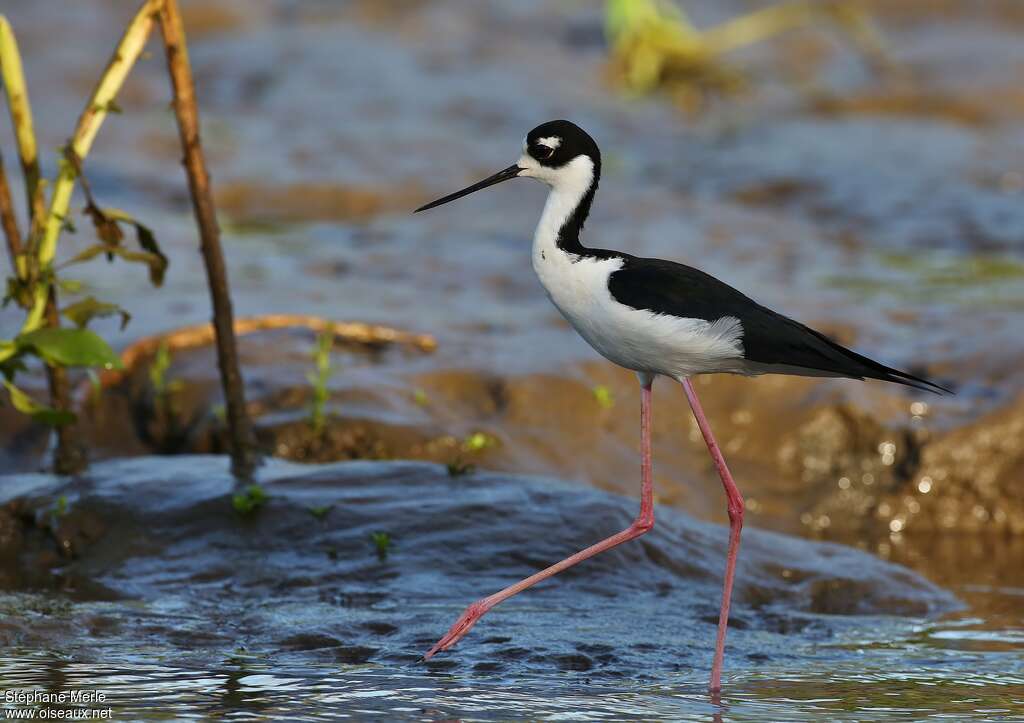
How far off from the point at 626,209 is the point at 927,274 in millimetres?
2443

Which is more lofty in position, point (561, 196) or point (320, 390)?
point (561, 196)

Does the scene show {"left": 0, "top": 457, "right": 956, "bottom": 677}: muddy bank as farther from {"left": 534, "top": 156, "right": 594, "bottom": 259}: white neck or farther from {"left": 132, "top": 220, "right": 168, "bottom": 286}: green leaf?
{"left": 534, "top": 156, "right": 594, "bottom": 259}: white neck

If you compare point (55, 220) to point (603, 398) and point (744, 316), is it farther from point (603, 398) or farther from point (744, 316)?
point (603, 398)

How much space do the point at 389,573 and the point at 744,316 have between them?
1.65 m

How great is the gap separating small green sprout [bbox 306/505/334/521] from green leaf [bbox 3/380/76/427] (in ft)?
2.98

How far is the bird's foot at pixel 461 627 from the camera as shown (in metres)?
4.68

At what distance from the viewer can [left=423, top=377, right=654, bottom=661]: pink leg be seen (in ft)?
15.5

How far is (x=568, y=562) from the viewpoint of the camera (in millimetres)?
4922

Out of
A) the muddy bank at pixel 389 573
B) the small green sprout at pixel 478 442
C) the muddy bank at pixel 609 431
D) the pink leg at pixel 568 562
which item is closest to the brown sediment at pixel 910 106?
the muddy bank at pixel 609 431

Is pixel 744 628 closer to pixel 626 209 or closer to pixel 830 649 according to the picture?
pixel 830 649

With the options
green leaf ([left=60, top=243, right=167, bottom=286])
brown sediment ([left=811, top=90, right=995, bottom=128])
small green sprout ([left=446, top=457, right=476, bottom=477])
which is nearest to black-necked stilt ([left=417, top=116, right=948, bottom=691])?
small green sprout ([left=446, top=457, right=476, bottom=477])

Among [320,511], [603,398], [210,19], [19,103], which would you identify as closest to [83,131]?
[19,103]

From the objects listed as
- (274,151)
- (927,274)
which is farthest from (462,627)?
(274,151)

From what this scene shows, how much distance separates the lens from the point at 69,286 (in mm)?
5602
